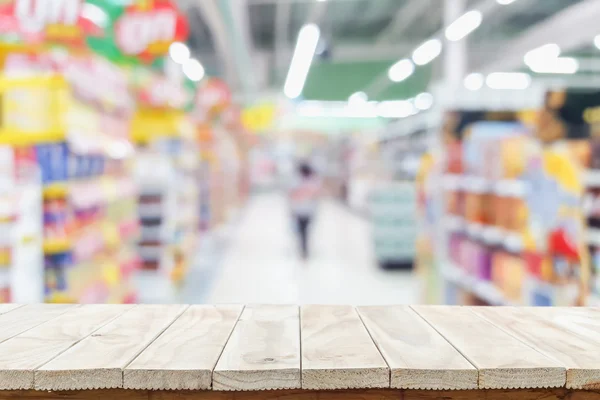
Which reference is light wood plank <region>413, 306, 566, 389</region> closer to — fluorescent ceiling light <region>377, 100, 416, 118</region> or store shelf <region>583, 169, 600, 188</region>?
store shelf <region>583, 169, 600, 188</region>

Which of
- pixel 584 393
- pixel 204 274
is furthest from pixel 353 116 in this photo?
pixel 584 393

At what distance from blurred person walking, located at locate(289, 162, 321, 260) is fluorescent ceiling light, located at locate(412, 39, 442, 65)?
12.3ft

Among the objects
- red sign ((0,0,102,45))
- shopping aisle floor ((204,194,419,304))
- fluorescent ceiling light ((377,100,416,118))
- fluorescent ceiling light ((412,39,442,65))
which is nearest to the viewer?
red sign ((0,0,102,45))

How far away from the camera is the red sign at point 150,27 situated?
16.8 feet

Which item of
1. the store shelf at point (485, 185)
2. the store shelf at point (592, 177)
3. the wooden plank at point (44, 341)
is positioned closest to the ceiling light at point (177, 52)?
the store shelf at point (485, 185)

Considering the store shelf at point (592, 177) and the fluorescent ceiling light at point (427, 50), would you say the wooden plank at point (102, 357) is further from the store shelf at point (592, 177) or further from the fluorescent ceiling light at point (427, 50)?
the fluorescent ceiling light at point (427, 50)

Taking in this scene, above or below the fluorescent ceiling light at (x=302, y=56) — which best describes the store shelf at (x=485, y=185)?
below

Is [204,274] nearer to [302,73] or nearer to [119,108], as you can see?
[119,108]

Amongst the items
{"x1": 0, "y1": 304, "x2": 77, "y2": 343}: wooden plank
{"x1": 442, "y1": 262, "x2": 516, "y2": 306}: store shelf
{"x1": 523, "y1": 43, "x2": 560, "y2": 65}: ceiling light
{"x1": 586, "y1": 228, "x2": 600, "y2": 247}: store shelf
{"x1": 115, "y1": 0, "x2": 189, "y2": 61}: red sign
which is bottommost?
{"x1": 442, "y1": 262, "x2": 516, "y2": 306}: store shelf

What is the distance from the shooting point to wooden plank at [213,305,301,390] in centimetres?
117

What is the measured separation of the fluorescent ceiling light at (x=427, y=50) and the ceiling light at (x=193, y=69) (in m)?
5.26

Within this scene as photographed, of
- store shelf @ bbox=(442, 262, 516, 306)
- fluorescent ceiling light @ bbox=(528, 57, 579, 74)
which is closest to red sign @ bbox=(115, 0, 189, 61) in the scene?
store shelf @ bbox=(442, 262, 516, 306)

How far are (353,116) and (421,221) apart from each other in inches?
873

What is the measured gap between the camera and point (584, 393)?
1.25 metres
